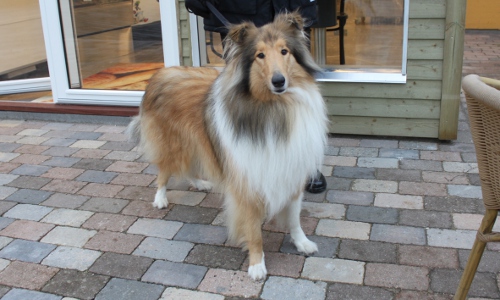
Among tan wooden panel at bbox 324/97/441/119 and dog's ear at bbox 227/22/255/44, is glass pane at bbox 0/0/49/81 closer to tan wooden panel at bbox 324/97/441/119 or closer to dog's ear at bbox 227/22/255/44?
tan wooden panel at bbox 324/97/441/119

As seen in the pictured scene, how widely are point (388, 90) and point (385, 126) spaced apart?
0.32 meters

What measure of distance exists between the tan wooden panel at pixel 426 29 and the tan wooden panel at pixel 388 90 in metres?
0.37

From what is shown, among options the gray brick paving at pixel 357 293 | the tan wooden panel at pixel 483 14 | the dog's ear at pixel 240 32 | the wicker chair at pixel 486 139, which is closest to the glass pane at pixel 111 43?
the dog's ear at pixel 240 32

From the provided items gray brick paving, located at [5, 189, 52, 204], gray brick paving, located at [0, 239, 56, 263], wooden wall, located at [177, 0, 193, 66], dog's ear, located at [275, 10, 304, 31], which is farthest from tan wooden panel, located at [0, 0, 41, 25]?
dog's ear, located at [275, 10, 304, 31]

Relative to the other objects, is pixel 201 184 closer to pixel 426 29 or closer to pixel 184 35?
pixel 184 35

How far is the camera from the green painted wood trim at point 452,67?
12.9ft

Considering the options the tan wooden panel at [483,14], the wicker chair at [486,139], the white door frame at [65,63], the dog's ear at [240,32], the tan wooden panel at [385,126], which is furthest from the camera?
the tan wooden panel at [483,14]

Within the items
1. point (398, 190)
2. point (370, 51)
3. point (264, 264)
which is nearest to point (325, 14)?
point (370, 51)

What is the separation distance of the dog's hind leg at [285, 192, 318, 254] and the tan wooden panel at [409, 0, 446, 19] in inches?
82.4

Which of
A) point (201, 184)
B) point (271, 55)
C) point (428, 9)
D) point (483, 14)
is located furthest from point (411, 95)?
point (483, 14)

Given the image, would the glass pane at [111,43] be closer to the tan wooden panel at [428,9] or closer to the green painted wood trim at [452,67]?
the tan wooden panel at [428,9]

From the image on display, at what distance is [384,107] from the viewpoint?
14.3 ft

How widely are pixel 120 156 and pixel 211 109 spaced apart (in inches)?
73.1

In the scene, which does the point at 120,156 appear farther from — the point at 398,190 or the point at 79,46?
the point at 398,190
